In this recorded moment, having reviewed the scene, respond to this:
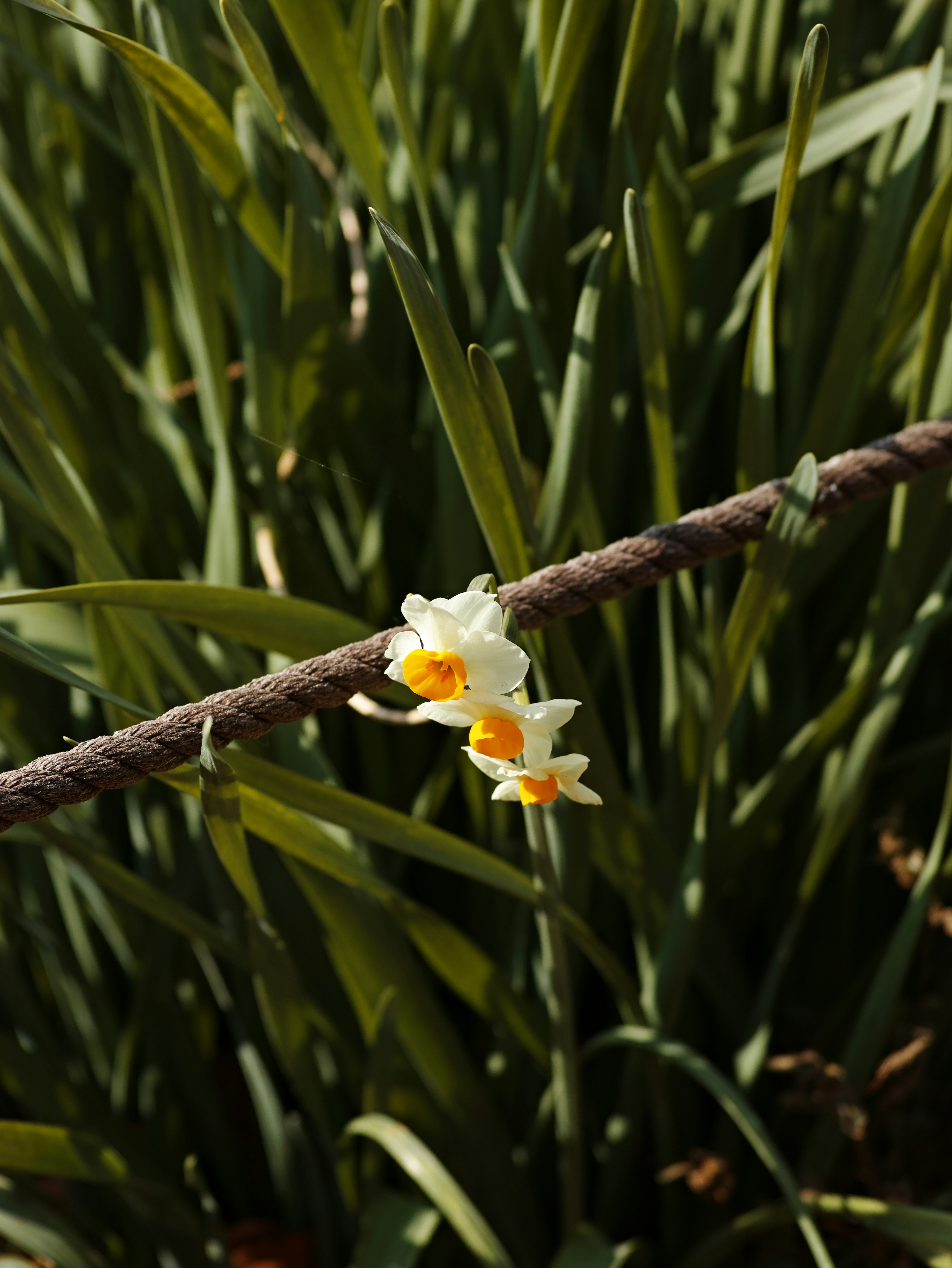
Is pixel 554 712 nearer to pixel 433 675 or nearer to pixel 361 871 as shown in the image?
pixel 433 675

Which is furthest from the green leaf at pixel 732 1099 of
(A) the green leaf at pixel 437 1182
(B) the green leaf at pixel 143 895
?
(B) the green leaf at pixel 143 895

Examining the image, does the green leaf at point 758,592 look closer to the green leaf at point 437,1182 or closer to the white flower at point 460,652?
the white flower at point 460,652

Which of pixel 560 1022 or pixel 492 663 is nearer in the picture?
pixel 492 663

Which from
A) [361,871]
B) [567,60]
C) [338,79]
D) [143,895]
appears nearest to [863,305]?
[567,60]

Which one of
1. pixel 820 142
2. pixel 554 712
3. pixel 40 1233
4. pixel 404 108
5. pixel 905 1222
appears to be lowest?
pixel 905 1222

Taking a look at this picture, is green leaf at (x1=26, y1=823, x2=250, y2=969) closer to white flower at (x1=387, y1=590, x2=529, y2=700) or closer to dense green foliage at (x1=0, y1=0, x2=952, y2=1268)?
dense green foliage at (x1=0, y1=0, x2=952, y2=1268)

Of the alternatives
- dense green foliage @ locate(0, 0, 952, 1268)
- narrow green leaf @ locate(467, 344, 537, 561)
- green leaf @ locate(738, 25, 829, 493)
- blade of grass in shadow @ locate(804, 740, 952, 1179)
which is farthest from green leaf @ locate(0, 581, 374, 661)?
blade of grass in shadow @ locate(804, 740, 952, 1179)
